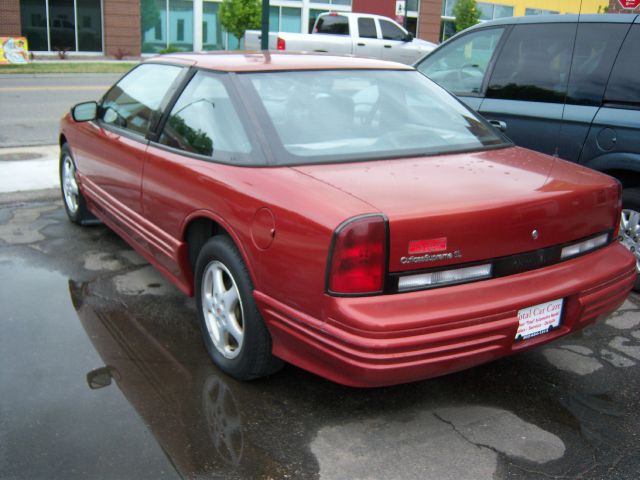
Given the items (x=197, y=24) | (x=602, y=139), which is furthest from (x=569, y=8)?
(x=602, y=139)

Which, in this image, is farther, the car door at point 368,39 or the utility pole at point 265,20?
the car door at point 368,39

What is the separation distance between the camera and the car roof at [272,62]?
12.8 feet

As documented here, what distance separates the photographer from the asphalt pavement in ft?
33.7

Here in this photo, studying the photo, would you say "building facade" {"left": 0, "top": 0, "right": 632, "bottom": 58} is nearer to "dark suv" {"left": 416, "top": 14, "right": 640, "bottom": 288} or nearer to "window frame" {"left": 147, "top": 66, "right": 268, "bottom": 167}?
"dark suv" {"left": 416, "top": 14, "right": 640, "bottom": 288}

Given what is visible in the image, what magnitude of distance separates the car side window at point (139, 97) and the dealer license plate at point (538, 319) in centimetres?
248

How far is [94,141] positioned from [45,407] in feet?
7.83

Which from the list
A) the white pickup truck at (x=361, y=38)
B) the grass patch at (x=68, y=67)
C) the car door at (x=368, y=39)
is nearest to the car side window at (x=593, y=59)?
the white pickup truck at (x=361, y=38)

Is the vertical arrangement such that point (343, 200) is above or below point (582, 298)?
above

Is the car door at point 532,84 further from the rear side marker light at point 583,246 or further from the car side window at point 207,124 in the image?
the car side window at point 207,124

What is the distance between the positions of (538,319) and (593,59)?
2635 millimetres

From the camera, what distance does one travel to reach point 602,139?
4707 mm

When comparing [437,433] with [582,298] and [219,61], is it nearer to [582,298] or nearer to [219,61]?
[582,298]

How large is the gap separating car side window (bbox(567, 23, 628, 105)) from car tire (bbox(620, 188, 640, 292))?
667 millimetres

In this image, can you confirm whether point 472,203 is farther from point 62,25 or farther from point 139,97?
point 62,25
